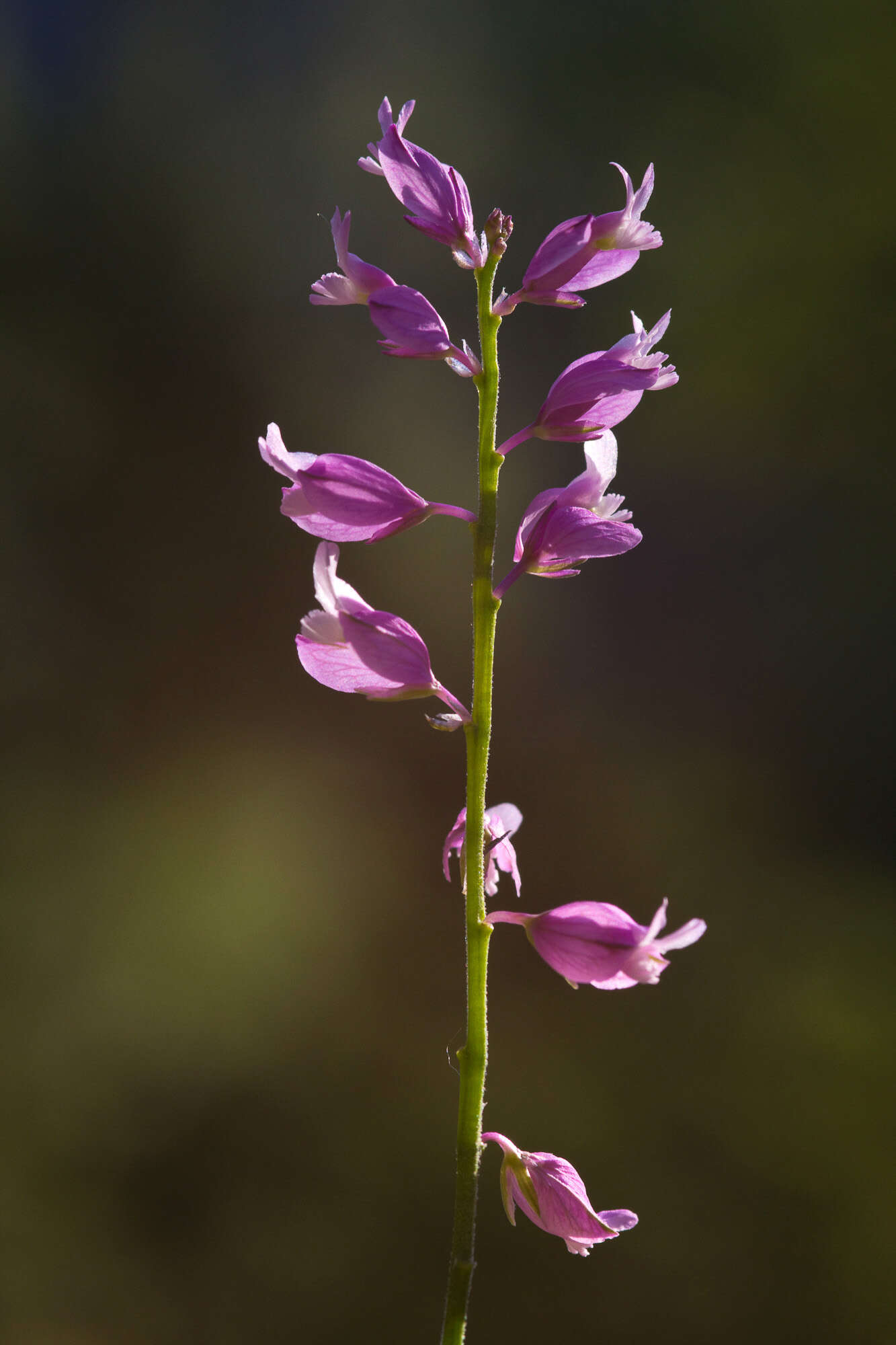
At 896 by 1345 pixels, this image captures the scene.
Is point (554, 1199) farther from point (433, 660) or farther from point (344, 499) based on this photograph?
point (433, 660)

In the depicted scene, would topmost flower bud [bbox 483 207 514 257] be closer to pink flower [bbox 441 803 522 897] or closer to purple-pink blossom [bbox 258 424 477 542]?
purple-pink blossom [bbox 258 424 477 542]

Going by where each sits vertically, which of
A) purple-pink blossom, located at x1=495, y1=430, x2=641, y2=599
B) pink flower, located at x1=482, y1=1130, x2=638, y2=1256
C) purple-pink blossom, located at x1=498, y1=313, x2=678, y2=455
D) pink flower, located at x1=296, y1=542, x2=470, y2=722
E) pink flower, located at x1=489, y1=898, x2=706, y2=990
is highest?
purple-pink blossom, located at x1=498, y1=313, x2=678, y2=455

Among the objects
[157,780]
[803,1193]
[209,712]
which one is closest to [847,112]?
[209,712]

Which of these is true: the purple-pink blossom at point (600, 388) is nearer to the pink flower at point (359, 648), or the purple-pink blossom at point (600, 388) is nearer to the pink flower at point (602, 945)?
the pink flower at point (359, 648)

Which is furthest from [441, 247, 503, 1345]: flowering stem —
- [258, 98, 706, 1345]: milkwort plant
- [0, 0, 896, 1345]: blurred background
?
[0, 0, 896, 1345]: blurred background

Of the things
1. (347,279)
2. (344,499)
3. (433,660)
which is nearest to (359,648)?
(344,499)

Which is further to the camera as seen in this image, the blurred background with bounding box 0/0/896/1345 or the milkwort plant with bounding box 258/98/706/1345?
the blurred background with bounding box 0/0/896/1345
